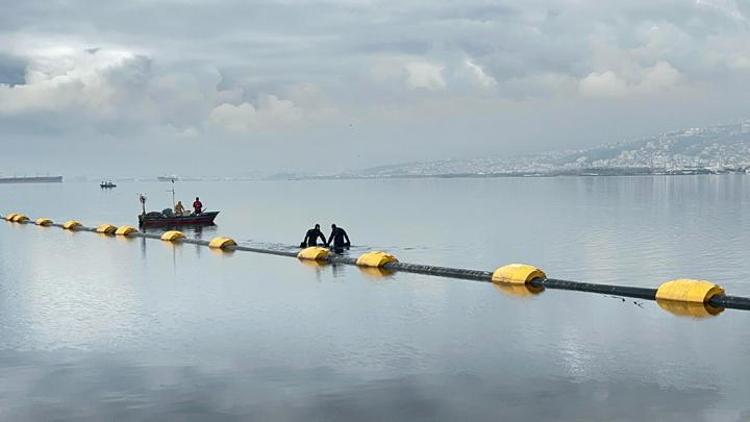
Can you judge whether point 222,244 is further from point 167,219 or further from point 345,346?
point 345,346

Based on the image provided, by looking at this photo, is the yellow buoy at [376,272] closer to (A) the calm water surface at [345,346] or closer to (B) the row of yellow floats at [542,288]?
(B) the row of yellow floats at [542,288]

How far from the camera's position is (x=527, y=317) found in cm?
2748

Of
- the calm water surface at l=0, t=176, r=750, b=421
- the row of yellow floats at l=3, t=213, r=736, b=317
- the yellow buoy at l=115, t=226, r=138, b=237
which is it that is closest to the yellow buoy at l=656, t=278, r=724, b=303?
the row of yellow floats at l=3, t=213, r=736, b=317

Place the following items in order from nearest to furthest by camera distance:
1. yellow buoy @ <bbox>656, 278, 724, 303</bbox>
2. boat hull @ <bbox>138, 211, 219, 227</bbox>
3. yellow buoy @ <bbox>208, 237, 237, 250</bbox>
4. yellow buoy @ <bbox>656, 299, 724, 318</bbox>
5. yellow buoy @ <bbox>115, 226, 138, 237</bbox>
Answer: yellow buoy @ <bbox>656, 299, 724, 318</bbox> → yellow buoy @ <bbox>656, 278, 724, 303</bbox> → yellow buoy @ <bbox>208, 237, 237, 250</bbox> → yellow buoy @ <bbox>115, 226, 138, 237</bbox> → boat hull @ <bbox>138, 211, 219, 227</bbox>

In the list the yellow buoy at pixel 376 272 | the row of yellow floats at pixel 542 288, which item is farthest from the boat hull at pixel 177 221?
the yellow buoy at pixel 376 272

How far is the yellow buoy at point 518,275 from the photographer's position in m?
34.7

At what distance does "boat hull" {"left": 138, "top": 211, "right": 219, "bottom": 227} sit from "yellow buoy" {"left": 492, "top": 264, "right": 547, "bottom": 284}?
4594cm

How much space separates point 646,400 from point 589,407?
1429 millimetres

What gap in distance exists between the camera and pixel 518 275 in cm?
3491

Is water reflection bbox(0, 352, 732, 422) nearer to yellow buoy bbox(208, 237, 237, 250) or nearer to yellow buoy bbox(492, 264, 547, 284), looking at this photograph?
yellow buoy bbox(492, 264, 547, 284)

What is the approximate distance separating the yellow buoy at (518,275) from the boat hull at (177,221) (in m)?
45.9

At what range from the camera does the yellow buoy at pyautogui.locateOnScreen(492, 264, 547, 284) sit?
114 ft

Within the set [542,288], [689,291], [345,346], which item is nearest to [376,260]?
[542,288]

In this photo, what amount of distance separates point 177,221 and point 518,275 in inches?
1876
